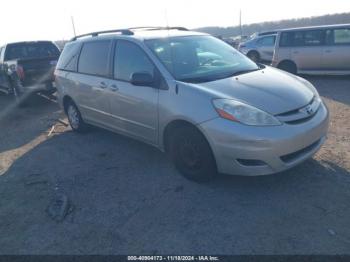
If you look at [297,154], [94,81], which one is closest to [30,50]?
[94,81]

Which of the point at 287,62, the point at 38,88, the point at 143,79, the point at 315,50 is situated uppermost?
the point at 143,79

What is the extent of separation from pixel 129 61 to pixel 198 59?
3.18 feet

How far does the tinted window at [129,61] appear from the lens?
4451 millimetres

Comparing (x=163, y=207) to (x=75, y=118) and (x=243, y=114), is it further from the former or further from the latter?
(x=75, y=118)

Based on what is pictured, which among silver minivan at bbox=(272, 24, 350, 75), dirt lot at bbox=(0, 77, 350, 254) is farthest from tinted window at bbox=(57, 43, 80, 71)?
silver minivan at bbox=(272, 24, 350, 75)

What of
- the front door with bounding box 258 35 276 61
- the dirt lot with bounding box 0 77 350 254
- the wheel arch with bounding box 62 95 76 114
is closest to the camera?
the dirt lot with bounding box 0 77 350 254

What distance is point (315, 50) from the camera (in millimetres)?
10469

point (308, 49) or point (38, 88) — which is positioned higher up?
point (308, 49)

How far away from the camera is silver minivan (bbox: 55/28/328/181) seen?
3.50 metres

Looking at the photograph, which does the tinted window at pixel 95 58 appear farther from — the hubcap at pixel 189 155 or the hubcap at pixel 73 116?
the hubcap at pixel 189 155

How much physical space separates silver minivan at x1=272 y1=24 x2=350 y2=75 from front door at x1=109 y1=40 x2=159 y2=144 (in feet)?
25.0

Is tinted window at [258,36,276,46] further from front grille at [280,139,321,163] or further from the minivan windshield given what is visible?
front grille at [280,139,321,163]

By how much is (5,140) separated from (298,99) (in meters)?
5.63

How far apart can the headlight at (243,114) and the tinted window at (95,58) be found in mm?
2281
